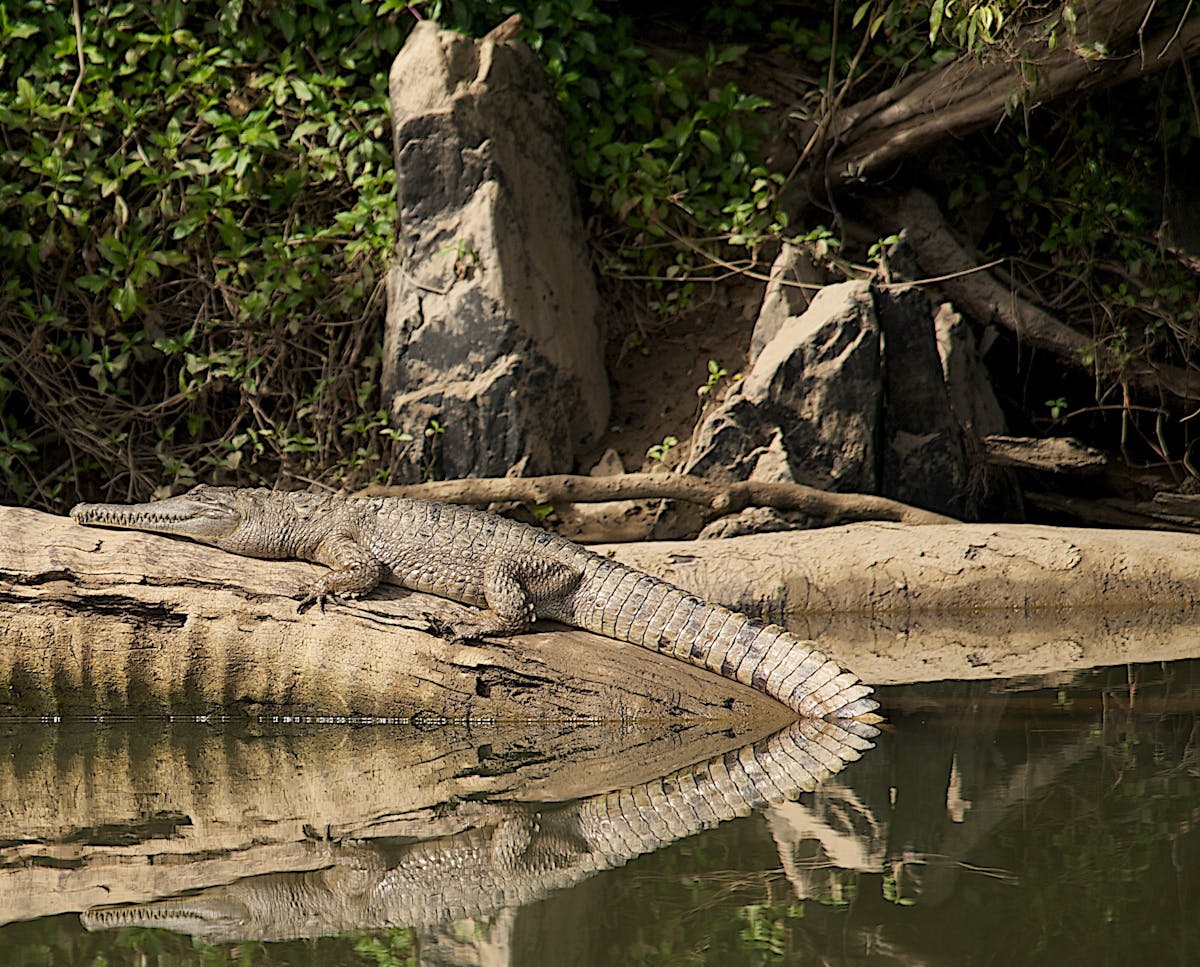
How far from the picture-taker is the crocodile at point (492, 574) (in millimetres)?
3986

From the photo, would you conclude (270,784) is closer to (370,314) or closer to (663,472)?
(663,472)

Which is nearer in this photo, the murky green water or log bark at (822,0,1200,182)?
the murky green water

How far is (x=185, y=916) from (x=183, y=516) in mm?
2468

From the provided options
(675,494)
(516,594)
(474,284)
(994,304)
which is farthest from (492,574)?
(994,304)

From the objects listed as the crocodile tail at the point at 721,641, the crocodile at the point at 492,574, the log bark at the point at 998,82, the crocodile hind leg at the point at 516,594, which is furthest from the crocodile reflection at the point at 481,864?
the log bark at the point at 998,82

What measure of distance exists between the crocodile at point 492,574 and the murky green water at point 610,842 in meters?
0.35

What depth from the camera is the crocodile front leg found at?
4.16 m

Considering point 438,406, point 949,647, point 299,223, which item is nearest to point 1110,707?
point 949,647

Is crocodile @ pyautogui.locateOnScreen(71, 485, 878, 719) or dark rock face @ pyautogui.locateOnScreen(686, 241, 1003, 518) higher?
dark rock face @ pyautogui.locateOnScreen(686, 241, 1003, 518)

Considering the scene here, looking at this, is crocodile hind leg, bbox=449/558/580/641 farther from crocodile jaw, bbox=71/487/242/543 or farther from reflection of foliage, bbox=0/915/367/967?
reflection of foliage, bbox=0/915/367/967

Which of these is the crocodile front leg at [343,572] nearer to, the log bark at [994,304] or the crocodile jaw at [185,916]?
the crocodile jaw at [185,916]

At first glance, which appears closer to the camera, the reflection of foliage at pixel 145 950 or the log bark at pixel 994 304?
the reflection of foliage at pixel 145 950

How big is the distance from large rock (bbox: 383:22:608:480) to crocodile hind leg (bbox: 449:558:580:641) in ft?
7.90

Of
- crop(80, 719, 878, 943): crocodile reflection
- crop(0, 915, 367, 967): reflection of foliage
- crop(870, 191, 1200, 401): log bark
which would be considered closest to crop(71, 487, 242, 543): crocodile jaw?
crop(80, 719, 878, 943): crocodile reflection
